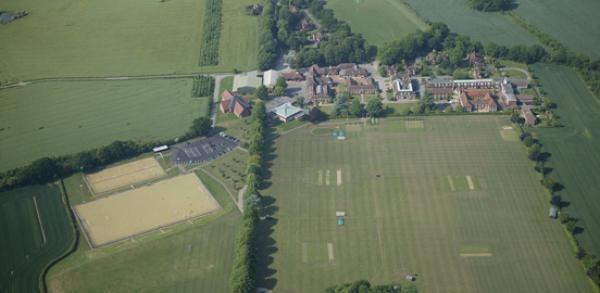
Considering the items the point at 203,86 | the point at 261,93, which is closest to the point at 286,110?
the point at 261,93

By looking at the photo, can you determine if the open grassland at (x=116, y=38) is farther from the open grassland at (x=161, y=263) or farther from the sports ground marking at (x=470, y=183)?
the sports ground marking at (x=470, y=183)

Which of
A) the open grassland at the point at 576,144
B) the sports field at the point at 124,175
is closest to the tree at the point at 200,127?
the sports field at the point at 124,175

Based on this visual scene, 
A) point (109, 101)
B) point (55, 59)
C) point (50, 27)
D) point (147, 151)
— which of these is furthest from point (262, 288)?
point (50, 27)

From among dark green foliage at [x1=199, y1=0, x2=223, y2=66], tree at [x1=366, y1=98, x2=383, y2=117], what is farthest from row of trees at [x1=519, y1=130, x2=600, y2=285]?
dark green foliage at [x1=199, y1=0, x2=223, y2=66]

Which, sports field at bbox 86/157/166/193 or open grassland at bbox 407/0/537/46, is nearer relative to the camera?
sports field at bbox 86/157/166/193

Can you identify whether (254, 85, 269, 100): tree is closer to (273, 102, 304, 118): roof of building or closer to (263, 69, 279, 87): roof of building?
(263, 69, 279, 87): roof of building

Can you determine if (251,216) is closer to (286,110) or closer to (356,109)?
(286,110)
